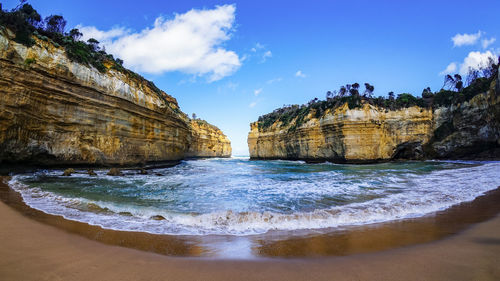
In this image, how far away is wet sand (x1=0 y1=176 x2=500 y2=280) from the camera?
2.15 metres

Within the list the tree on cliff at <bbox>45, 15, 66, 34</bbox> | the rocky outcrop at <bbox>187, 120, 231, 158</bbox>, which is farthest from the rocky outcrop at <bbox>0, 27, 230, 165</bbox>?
the rocky outcrop at <bbox>187, 120, 231, 158</bbox>

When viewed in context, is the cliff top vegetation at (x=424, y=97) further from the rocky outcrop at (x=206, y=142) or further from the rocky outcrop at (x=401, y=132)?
the rocky outcrop at (x=206, y=142)

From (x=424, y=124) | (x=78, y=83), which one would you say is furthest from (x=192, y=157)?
(x=424, y=124)

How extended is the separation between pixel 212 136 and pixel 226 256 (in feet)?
189

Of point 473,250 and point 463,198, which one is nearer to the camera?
point 473,250

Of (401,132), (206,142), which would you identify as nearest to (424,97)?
(401,132)

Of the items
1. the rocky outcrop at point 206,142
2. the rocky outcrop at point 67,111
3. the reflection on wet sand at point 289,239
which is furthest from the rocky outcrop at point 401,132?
the rocky outcrop at point 206,142

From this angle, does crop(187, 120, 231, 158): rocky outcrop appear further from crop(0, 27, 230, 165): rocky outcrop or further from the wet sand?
the wet sand

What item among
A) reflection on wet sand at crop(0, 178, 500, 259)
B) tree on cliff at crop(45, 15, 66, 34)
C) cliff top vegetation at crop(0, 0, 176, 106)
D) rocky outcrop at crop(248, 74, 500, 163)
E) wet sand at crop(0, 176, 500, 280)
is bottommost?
reflection on wet sand at crop(0, 178, 500, 259)

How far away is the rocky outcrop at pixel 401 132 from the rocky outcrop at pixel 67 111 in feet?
67.1

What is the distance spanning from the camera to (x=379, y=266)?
2.36 m

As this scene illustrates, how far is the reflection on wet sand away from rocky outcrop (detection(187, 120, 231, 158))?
42.6m

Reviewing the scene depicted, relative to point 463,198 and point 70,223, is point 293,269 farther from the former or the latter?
point 463,198

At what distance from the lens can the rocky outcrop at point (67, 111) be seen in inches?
433
